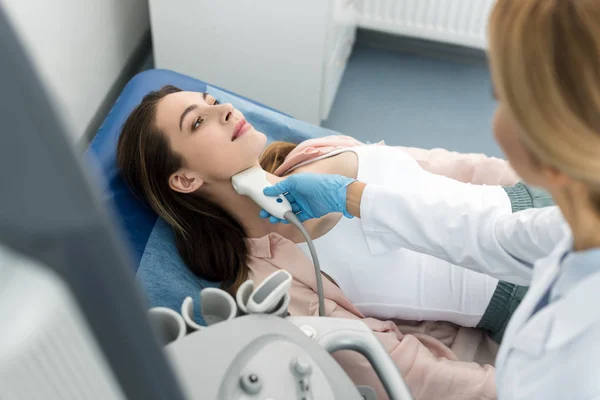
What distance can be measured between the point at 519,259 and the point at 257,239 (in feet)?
2.01

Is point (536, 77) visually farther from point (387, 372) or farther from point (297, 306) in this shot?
point (297, 306)

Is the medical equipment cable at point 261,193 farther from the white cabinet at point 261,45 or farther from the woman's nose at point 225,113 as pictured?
the white cabinet at point 261,45

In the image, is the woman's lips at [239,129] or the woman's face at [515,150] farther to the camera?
the woman's lips at [239,129]

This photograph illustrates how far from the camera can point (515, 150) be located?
2.31ft

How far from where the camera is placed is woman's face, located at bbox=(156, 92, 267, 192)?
1.43 meters

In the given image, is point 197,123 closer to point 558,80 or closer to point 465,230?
point 465,230

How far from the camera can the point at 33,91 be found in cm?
22

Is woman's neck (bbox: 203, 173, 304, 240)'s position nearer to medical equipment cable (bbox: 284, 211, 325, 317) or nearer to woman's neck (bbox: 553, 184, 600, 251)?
medical equipment cable (bbox: 284, 211, 325, 317)

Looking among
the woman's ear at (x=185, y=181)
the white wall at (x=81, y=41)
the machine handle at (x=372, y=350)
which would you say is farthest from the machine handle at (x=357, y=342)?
the white wall at (x=81, y=41)

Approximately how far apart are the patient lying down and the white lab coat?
3.5 inches

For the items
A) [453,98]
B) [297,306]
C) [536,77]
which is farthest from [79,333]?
[453,98]

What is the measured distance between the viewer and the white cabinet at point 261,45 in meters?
1.97

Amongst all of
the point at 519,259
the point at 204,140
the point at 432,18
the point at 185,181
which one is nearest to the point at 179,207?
the point at 185,181

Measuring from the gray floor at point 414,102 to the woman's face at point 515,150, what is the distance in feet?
5.73
